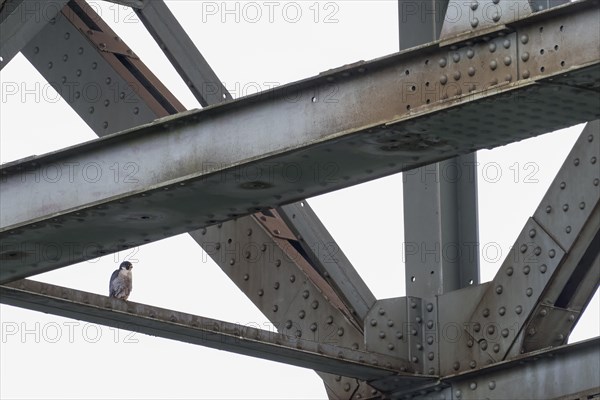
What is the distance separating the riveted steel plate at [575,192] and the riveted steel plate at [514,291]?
93 mm

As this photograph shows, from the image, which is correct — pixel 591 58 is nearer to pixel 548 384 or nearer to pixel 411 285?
pixel 548 384

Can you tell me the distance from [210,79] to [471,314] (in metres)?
2.42

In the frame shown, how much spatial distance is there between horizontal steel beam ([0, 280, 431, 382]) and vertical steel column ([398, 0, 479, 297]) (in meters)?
0.68

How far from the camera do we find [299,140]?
23.6 ft

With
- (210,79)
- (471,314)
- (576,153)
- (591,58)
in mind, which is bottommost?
(591,58)

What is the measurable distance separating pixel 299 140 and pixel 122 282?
23.4 ft

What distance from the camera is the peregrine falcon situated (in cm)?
1411

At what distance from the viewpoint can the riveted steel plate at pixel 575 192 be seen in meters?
10.1

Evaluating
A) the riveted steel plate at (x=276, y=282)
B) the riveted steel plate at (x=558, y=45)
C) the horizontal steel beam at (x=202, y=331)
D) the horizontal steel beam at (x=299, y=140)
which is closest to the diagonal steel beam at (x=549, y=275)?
the horizontal steel beam at (x=202, y=331)

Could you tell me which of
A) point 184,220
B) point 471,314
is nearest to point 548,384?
point 471,314

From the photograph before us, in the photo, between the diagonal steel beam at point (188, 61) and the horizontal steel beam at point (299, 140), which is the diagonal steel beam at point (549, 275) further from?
the horizontal steel beam at point (299, 140)

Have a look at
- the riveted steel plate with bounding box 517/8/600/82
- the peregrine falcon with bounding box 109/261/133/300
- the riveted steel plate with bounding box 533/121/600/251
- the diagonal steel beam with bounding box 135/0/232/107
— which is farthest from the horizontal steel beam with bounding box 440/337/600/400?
the peregrine falcon with bounding box 109/261/133/300

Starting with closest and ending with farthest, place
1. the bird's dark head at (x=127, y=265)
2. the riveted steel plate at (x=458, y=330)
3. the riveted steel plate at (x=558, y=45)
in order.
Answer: the riveted steel plate at (x=558, y=45)
the riveted steel plate at (x=458, y=330)
the bird's dark head at (x=127, y=265)

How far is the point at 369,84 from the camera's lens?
7102mm
